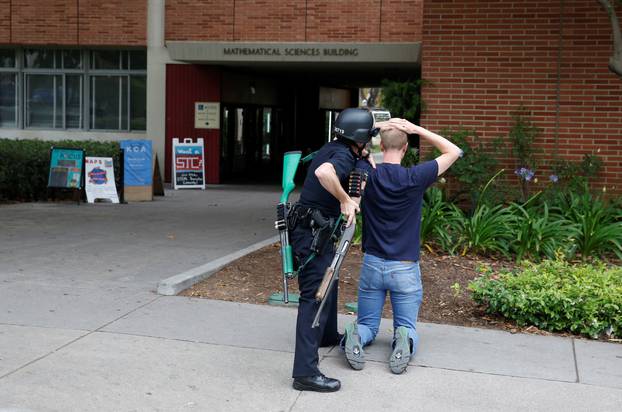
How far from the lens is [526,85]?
1139cm

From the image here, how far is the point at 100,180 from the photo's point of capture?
1584cm

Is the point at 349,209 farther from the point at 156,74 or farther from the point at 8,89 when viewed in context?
the point at 8,89

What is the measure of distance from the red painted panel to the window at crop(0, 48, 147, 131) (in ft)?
3.86

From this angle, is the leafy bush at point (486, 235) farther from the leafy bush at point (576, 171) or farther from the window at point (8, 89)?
the window at point (8, 89)

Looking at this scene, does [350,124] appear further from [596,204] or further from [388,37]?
[388,37]

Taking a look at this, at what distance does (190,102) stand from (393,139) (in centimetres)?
1639

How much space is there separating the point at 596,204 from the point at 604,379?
15.9 feet

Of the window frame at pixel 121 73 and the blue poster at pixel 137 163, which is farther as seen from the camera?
the window frame at pixel 121 73

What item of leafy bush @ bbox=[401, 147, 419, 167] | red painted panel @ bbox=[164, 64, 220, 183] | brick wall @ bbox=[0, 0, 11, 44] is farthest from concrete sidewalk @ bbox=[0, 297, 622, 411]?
brick wall @ bbox=[0, 0, 11, 44]

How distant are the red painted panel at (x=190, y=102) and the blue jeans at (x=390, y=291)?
15965 millimetres

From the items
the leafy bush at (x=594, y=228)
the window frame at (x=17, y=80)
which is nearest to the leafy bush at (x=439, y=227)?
the leafy bush at (x=594, y=228)

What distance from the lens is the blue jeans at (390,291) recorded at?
5680mm

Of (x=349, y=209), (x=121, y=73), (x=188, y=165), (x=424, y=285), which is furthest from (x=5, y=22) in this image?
(x=349, y=209)

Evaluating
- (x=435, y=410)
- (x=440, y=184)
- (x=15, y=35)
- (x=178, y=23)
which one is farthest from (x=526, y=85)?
(x=15, y=35)
